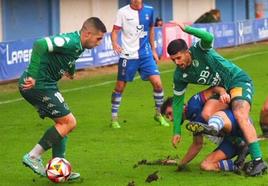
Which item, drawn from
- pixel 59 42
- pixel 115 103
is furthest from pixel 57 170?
pixel 115 103

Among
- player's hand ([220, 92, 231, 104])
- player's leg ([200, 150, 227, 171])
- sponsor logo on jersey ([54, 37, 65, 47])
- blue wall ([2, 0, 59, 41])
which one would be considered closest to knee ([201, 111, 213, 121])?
player's hand ([220, 92, 231, 104])

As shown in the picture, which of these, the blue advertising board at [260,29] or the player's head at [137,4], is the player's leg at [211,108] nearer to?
the player's head at [137,4]

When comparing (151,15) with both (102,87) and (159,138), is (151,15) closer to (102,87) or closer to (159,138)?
(159,138)

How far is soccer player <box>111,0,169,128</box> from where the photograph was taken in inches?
500

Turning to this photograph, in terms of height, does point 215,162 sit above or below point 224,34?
above

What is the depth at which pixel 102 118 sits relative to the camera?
13.9 metres

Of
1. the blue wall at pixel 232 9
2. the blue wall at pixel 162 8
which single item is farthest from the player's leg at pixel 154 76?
the blue wall at pixel 232 9

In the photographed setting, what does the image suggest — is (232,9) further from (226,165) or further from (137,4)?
(226,165)

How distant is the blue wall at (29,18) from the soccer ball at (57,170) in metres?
17.5

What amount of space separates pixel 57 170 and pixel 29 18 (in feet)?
62.4

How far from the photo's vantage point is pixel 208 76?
8.72m

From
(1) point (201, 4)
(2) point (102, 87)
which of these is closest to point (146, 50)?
(2) point (102, 87)

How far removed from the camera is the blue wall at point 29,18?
25.4 metres

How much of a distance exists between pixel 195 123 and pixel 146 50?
4852 millimetres
